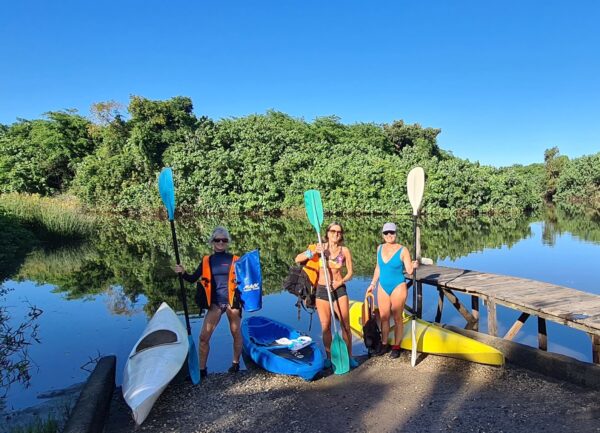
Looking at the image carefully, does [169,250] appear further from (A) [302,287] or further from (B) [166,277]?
(A) [302,287]

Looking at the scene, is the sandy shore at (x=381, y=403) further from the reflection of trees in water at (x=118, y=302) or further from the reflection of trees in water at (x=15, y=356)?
the reflection of trees in water at (x=118, y=302)

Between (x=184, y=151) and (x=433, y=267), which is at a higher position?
(x=184, y=151)

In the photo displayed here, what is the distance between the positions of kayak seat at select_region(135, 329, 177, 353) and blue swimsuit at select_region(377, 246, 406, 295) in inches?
103

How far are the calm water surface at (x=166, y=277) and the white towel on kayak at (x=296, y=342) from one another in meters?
0.94

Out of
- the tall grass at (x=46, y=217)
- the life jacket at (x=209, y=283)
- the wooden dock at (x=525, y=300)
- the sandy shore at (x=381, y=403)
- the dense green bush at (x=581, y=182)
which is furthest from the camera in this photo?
the dense green bush at (x=581, y=182)

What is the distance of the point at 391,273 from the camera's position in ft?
16.9

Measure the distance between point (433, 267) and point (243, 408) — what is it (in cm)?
509

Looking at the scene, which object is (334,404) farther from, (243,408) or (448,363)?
(448,363)

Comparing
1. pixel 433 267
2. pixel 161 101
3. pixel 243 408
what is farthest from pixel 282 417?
pixel 161 101

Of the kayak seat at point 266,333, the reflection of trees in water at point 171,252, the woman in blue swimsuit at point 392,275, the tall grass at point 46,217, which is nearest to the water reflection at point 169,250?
the reflection of trees in water at point 171,252

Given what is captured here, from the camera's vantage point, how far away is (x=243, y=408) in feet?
14.2

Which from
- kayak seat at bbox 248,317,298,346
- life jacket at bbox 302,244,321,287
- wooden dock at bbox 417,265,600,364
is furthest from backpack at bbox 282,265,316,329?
wooden dock at bbox 417,265,600,364

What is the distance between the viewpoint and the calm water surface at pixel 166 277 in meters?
7.04

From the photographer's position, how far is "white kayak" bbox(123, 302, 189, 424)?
407cm
